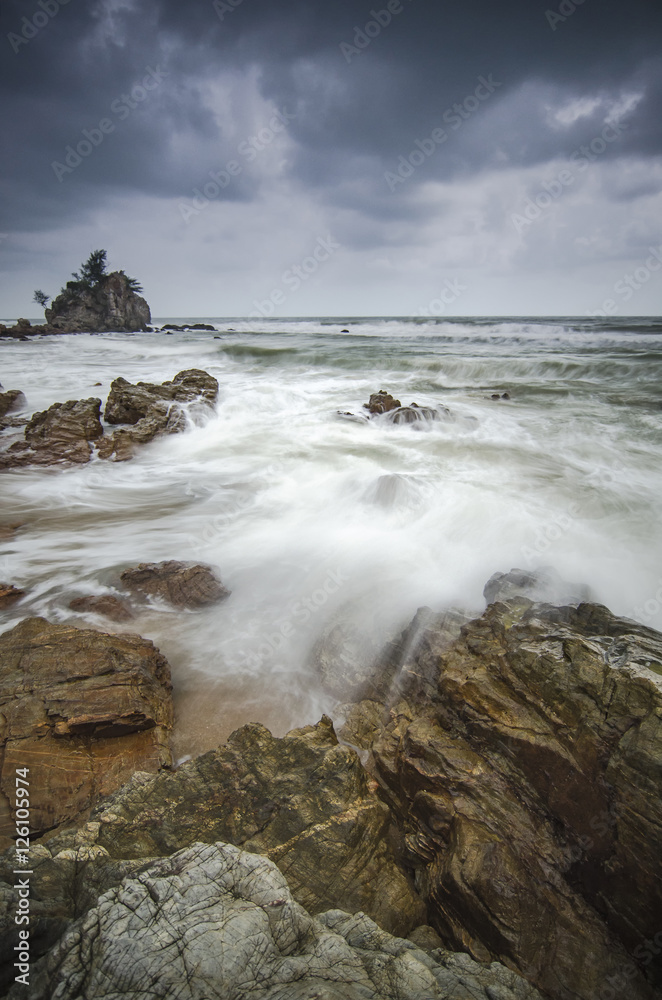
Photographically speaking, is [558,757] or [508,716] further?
[508,716]

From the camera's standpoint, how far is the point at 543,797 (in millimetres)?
2902

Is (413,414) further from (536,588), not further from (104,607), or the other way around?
(104,607)

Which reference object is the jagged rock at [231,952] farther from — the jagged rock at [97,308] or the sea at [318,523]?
Answer: the jagged rock at [97,308]

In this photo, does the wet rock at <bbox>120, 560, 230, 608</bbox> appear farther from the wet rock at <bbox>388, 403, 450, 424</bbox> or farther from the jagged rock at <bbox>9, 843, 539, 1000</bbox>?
the wet rock at <bbox>388, 403, 450, 424</bbox>

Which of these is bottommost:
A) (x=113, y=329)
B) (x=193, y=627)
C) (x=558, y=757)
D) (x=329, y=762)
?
(x=193, y=627)

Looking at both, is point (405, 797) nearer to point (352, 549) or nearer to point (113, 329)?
point (352, 549)

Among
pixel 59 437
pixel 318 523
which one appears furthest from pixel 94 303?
pixel 318 523

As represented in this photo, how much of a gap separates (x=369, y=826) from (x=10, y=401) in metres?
17.2

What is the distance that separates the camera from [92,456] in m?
11.0

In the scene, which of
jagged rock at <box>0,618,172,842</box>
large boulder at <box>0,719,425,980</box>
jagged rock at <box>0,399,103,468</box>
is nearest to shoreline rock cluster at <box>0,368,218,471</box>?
jagged rock at <box>0,399,103,468</box>

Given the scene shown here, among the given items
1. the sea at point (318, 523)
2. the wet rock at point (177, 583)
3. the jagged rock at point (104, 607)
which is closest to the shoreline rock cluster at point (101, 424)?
the sea at point (318, 523)

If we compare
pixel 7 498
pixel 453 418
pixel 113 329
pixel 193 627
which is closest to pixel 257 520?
pixel 193 627

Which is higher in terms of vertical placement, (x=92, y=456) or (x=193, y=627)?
(x=92, y=456)

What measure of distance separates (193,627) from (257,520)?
299cm
